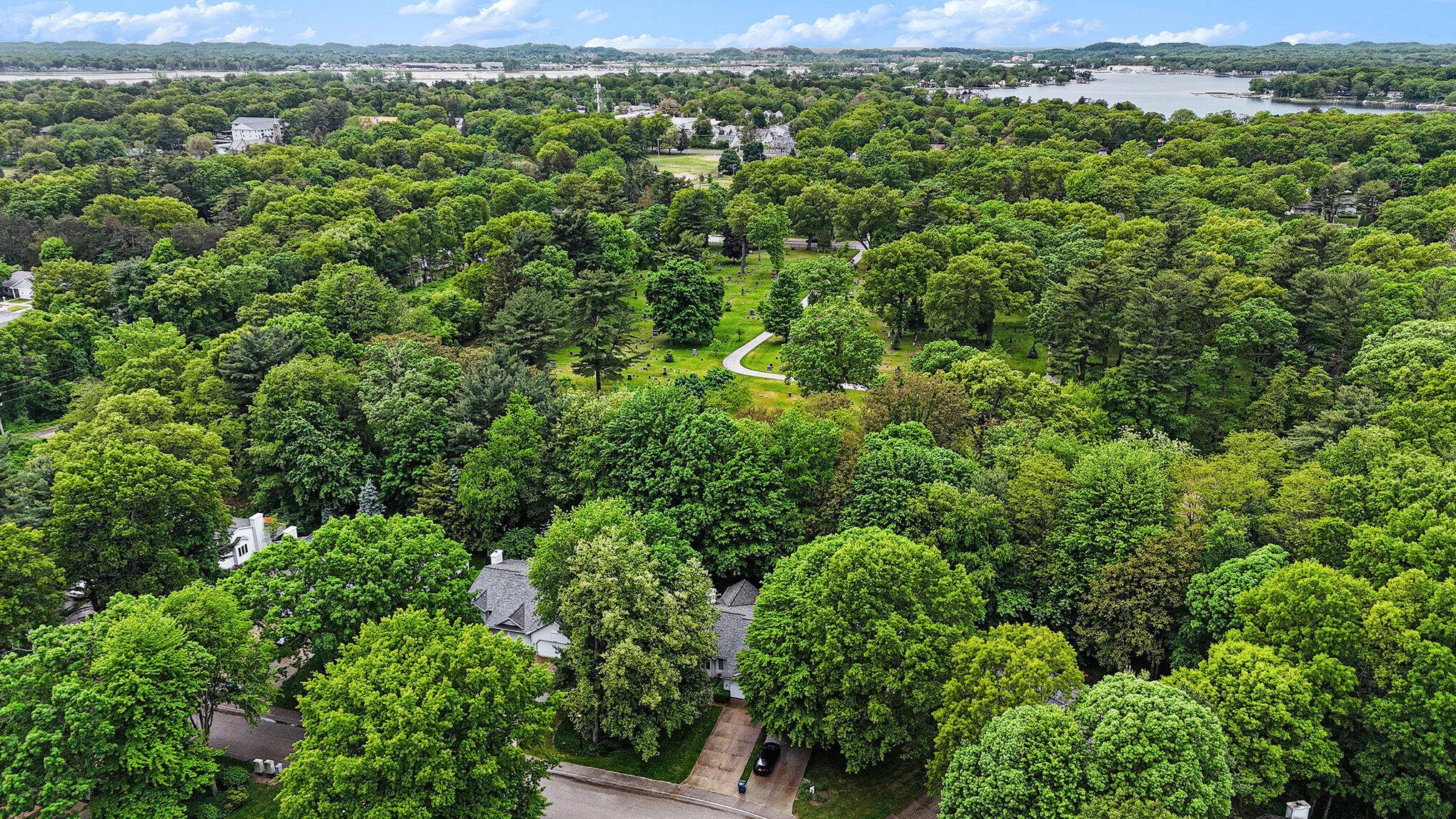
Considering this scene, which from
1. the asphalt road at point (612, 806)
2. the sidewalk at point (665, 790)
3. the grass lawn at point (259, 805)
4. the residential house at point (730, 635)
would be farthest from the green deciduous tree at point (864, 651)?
the grass lawn at point (259, 805)

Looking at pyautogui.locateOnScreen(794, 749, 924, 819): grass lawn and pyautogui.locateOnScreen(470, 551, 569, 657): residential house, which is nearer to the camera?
pyautogui.locateOnScreen(794, 749, 924, 819): grass lawn

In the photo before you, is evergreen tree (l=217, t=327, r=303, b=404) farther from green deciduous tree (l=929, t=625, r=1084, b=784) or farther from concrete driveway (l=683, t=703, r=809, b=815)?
green deciduous tree (l=929, t=625, r=1084, b=784)

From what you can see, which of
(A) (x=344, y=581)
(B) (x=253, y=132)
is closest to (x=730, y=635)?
(A) (x=344, y=581)

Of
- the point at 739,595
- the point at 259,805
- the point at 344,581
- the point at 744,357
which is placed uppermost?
the point at 344,581

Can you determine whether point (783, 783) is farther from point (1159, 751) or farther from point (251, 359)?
point (251, 359)

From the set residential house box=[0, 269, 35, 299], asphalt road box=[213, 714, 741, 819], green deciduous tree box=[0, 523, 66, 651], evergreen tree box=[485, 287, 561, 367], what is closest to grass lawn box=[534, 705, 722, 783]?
asphalt road box=[213, 714, 741, 819]

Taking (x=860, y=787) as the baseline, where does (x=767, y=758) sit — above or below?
above

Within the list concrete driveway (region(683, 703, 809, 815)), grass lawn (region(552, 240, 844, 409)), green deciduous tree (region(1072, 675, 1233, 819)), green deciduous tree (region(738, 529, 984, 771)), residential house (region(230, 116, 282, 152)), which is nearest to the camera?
green deciduous tree (region(1072, 675, 1233, 819))
